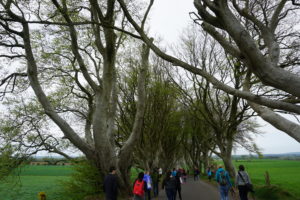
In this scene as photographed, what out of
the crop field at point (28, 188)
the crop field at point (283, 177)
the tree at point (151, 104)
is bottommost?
Answer: the crop field at point (283, 177)

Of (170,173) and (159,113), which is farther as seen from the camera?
(159,113)

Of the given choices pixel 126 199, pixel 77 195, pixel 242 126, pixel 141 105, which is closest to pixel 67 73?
pixel 141 105

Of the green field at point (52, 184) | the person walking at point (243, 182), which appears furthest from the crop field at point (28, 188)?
the person walking at point (243, 182)

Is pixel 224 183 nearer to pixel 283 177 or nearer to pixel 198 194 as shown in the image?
pixel 198 194

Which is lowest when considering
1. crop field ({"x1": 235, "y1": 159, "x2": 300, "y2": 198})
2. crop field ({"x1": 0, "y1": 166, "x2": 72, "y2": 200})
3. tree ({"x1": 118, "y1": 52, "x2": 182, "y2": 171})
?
crop field ({"x1": 235, "y1": 159, "x2": 300, "y2": 198})

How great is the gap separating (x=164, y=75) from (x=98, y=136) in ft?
36.5

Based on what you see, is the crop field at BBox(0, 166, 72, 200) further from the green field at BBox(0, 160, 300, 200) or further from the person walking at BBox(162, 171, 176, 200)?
the person walking at BBox(162, 171, 176, 200)

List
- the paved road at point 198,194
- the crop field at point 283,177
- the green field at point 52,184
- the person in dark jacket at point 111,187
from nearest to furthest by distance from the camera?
the person in dark jacket at point 111,187
the green field at point 52,184
the paved road at point 198,194
the crop field at point 283,177

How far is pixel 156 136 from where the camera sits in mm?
20516

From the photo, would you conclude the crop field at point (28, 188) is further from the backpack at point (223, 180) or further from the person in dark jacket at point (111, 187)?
the backpack at point (223, 180)

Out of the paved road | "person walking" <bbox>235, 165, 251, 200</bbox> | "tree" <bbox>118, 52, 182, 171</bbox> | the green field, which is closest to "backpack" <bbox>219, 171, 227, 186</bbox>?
"person walking" <bbox>235, 165, 251, 200</bbox>

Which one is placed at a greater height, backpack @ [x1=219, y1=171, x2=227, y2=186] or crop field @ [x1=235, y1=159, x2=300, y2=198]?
backpack @ [x1=219, y1=171, x2=227, y2=186]

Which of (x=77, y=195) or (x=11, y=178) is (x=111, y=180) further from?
(x=77, y=195)

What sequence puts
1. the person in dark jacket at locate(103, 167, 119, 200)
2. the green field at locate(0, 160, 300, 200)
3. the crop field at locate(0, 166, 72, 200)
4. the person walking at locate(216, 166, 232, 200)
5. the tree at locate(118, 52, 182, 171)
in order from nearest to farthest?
1. the person in dark jacket at locate(103, 167, 119, 200)
2. the person walking at locate(216, 166, 232, 200)
3. the crop field at locate(0, 166, 72, 200)
4. the green field at locate(0, 160, 300, 200)
5. the tree at locate(118, 52, 182, 171)
